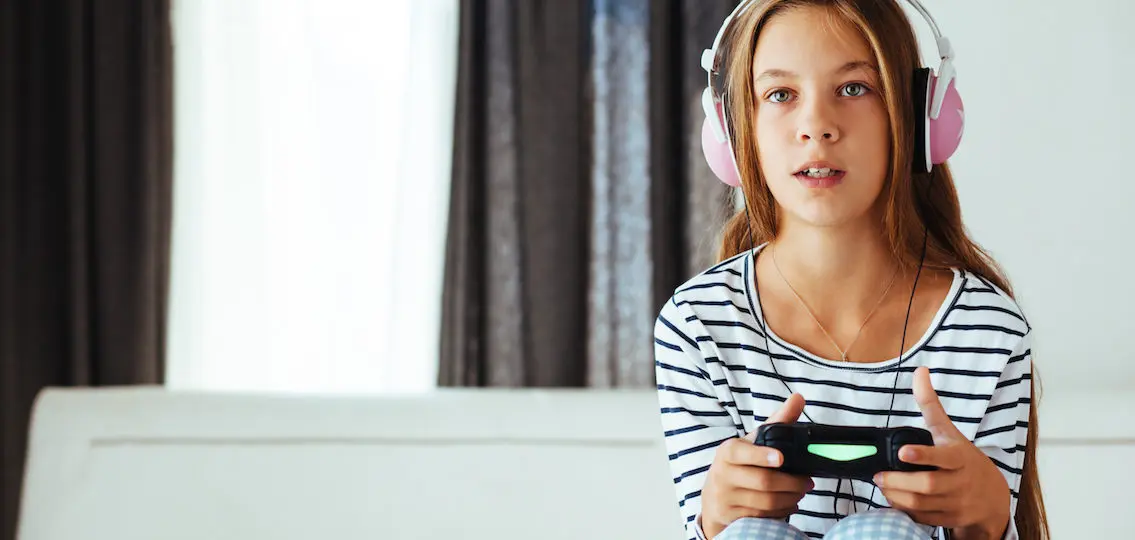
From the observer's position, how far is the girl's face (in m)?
0.76

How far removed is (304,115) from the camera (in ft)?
6.56

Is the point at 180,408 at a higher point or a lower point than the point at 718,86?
lower

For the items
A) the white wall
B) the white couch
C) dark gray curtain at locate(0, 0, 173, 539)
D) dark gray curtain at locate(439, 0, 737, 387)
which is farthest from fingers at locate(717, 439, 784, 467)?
dark gray curtain at locate(0, 0, 173, 539)

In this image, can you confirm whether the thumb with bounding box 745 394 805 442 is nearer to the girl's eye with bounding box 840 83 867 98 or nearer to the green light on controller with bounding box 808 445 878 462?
the green light on controller with bounding box 808 445 878 462

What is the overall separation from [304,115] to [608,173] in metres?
0.63

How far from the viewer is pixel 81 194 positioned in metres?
1.95

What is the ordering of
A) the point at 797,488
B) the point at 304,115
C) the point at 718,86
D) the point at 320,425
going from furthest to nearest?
the point at 304,115, the point at 320,425, the point at 718,86, the point at 797,488

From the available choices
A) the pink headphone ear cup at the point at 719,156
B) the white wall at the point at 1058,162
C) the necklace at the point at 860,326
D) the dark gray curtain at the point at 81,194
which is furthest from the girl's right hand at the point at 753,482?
the dark gray curtain at the point at 81,194

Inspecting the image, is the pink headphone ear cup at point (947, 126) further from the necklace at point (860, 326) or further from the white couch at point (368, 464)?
the white couch at point (368, 464)

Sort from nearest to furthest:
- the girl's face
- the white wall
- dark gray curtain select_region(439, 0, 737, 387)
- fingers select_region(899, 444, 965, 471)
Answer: fingers select_region(899, 444, 965, 471) < the girl's face < the white wall < dark gray curtain select_region(439, 0, 737, 387)

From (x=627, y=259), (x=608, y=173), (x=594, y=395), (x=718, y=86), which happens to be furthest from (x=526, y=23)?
(x=718, y=86)

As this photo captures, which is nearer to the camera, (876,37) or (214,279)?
(876,37)

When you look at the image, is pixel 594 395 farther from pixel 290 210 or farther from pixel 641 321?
pixel 290 210

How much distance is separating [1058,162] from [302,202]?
1.39 meters
